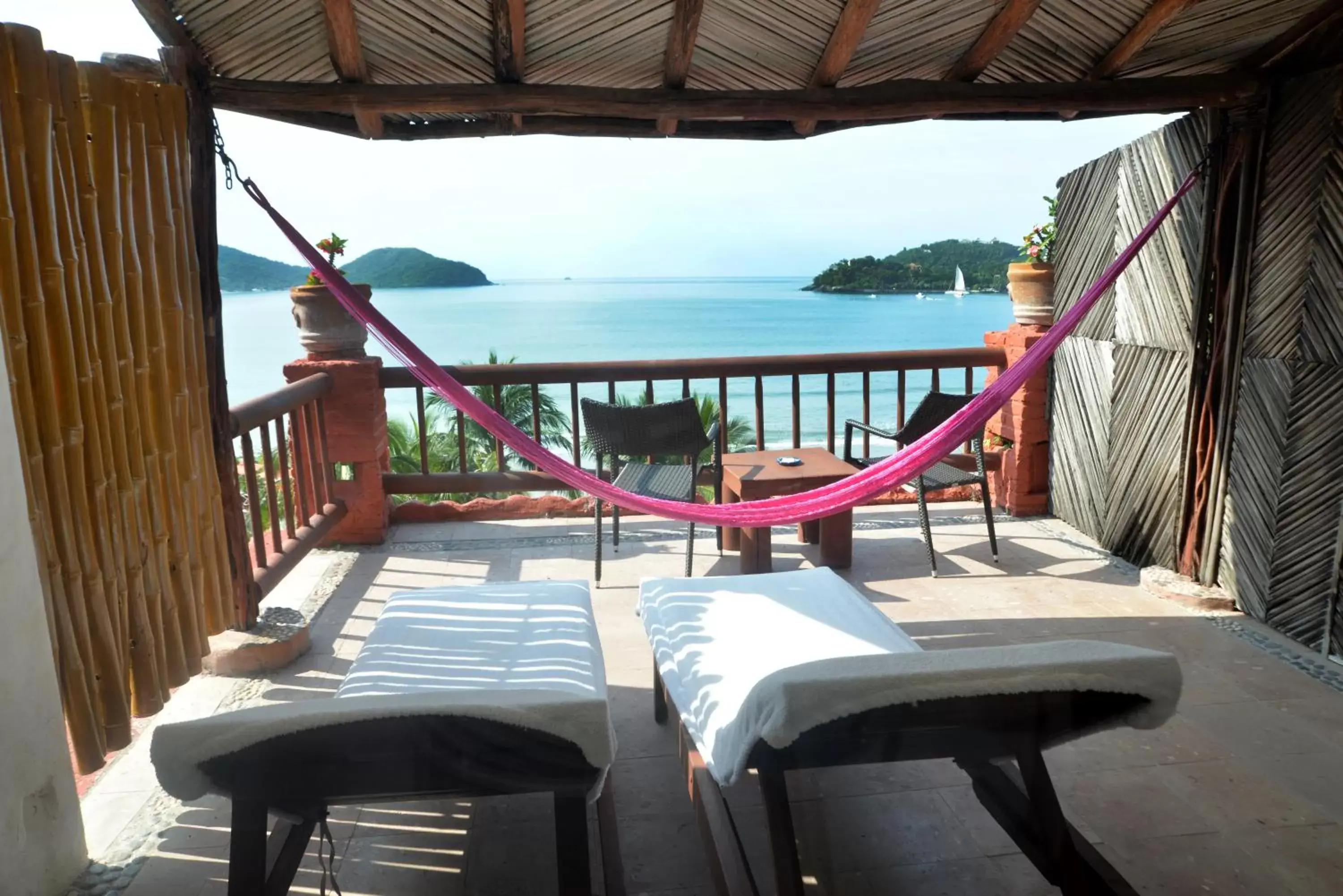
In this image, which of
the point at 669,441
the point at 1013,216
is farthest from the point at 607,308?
the point at 669,441

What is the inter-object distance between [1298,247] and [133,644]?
340 centimetres

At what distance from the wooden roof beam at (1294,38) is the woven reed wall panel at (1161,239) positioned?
0.29m

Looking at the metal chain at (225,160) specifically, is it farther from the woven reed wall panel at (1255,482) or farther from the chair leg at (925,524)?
the woven reed wall panel at (1255,482)

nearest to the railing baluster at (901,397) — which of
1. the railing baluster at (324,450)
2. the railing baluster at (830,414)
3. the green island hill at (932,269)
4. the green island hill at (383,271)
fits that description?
the railing baluster at (830,414)

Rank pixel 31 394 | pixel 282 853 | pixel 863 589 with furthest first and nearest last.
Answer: pixel 863 589, pixel 31 394, pixel 282 853

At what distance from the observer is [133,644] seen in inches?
81.0

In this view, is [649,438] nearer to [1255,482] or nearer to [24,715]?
[1255,482]

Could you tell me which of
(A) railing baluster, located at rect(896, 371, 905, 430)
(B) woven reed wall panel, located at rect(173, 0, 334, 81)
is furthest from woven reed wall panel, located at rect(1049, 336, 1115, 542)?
(B) woven reed wall panel, located at rect(173, 0, 334, 81)

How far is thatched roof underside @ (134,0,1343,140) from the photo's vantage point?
107 inches

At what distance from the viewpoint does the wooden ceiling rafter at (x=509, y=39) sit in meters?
2.68

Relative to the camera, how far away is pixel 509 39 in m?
2.79

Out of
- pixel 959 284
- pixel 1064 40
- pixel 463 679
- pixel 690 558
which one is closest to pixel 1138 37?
pixel 1064 40

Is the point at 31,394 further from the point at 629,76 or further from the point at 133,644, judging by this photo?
the point at 629,76

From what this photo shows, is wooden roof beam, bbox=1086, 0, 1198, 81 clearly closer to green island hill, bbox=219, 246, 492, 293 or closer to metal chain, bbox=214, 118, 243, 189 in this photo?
metal chain, bbox=214, 118, 243, 189
